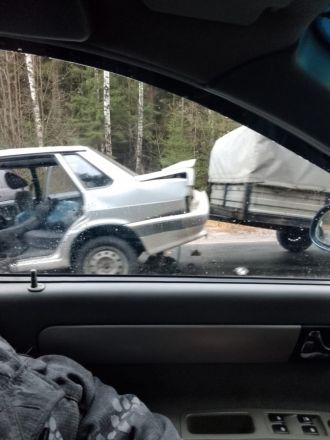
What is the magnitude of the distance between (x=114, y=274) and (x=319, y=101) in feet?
3.14

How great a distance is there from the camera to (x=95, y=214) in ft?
6.63

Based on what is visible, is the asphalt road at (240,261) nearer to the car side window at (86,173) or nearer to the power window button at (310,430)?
the car side window at (86,173)

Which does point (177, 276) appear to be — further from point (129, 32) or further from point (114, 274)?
point (129, 32)

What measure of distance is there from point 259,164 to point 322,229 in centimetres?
30

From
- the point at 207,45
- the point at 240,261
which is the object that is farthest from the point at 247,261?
the point at 207,45

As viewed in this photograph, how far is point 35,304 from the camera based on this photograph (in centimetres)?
188

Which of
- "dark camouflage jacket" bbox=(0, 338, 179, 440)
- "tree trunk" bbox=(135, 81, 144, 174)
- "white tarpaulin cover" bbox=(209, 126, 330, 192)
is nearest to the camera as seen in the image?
"dark camouflage jacket" bbox=(0, 338, 179, 440)

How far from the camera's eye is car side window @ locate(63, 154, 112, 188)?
1.94 meters

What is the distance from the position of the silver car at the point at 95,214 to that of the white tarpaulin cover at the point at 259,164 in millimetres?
108

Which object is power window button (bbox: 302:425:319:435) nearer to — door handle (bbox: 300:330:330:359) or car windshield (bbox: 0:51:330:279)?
door handle (bbox: 300:330:330:359)

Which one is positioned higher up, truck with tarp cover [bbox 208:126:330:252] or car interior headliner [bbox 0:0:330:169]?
car interior headliner [bbox 0:0:330:169]

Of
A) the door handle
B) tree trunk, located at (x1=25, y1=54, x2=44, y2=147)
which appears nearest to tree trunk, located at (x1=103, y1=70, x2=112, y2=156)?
tree trunk, located at (x1=25, y1=54, x2=44, y2=147)

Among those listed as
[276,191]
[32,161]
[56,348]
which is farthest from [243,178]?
[56,348]

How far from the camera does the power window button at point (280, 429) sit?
1724 mm
